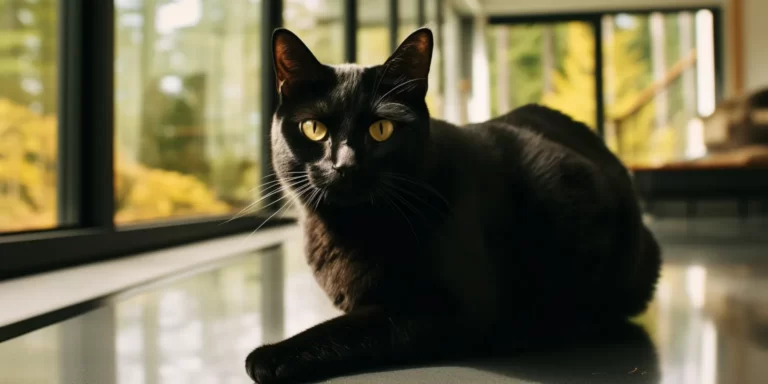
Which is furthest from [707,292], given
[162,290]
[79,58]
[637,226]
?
[79,58]

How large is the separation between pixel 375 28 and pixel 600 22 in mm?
3296

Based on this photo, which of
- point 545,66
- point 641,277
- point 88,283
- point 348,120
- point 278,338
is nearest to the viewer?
point 348,120

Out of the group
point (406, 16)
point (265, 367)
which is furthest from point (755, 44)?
point (265, 367)

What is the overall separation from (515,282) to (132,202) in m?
1.80

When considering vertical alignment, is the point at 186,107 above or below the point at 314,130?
above

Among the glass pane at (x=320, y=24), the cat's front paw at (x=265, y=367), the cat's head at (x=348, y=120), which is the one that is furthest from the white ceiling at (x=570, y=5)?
the cat's front paw at (x=265, y=367)

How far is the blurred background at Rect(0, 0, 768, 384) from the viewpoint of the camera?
102cm

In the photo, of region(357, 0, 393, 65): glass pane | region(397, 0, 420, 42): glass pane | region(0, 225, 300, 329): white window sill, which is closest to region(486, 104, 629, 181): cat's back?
region(0, 225, 300, 329): white window sill

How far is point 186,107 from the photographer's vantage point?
2818mm

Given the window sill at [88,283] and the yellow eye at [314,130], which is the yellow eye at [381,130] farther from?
the window sill at [88,283]

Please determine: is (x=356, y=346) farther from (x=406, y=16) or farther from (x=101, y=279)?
(x=406, y=16)

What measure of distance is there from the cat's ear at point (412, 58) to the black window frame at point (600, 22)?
6406 mm

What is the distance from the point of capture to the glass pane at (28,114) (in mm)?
1719

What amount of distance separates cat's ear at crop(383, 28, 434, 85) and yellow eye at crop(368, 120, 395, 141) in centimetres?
9
